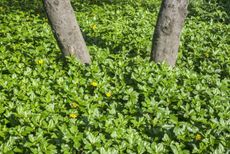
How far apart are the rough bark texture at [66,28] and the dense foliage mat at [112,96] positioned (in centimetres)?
16

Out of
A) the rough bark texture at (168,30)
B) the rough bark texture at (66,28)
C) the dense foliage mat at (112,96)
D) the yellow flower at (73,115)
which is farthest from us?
the rough bark texture at (168,30)

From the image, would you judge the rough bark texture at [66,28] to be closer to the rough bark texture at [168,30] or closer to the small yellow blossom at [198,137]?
the rough bark texture at [168,30]

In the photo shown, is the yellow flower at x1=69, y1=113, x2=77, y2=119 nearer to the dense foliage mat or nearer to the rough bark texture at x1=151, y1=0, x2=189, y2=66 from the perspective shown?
the dense foliage mat

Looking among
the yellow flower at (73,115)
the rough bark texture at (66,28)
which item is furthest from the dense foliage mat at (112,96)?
the rough bark texture at (66,28)

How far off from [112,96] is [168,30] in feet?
4.22

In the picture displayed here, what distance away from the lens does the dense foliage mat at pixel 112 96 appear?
290 centimetres

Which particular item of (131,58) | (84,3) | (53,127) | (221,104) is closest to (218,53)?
(131,58)

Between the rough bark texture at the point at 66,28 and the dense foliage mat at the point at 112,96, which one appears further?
the rough bark texture at the point at 66,28

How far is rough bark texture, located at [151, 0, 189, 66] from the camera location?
Answer: 14.5 feet

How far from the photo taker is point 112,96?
12.5 feet

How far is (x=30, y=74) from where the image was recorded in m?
4.16

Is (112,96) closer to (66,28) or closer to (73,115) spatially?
(73,115)

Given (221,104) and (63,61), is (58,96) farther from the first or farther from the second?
(221,104)

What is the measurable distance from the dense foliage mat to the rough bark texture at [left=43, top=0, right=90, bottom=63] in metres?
0.16
